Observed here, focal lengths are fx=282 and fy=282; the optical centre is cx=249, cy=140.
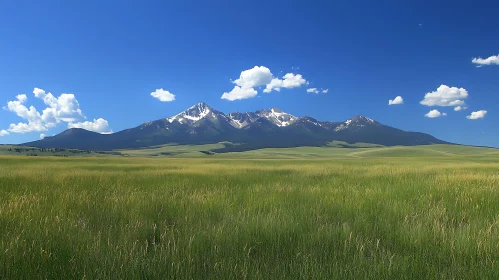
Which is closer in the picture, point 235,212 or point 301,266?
point 301,266

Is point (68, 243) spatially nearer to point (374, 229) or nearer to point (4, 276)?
point (4, 276)

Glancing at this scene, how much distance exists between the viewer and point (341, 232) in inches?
168

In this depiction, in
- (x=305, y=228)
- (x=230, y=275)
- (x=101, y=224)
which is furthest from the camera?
(x=101, y=224)

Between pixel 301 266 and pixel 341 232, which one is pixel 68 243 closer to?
pixel 301 266

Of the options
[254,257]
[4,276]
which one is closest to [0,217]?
[4,276]

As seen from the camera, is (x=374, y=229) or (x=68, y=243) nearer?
(x=68, y=243)

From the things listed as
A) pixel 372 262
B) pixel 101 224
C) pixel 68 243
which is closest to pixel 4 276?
pixel 68 243

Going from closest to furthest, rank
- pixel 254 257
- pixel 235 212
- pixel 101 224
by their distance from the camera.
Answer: pixel 254 257 → pixel 101 224 → pixel 235 212

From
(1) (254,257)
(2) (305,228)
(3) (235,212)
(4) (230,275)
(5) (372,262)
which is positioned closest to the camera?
(4) (230,275)

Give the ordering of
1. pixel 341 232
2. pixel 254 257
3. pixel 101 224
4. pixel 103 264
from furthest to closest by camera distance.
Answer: pixel 101 224
pixel 341 232
pixel 254 257
pixel 103 264

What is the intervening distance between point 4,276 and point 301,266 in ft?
10.5

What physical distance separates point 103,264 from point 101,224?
6.64ft

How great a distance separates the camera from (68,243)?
A: 3.72m

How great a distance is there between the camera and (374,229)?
460 centimetres
